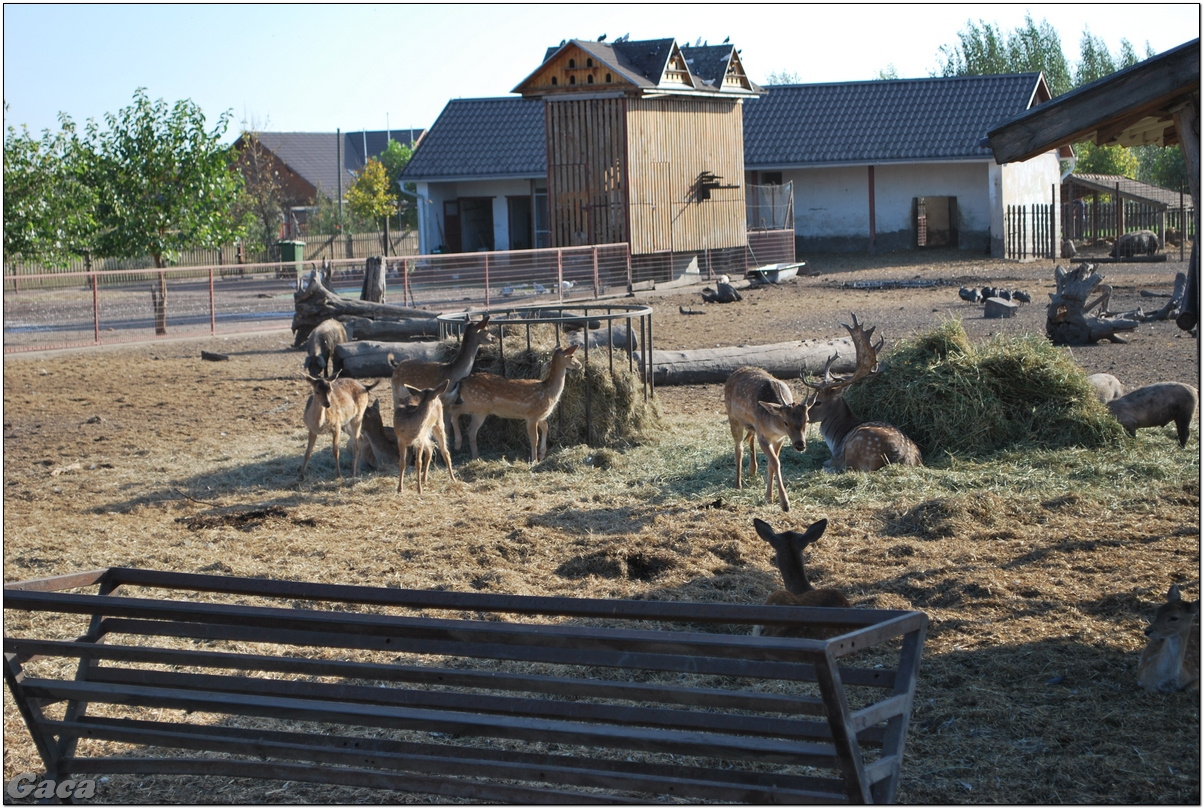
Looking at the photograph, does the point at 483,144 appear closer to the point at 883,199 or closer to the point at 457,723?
the point at 883,199

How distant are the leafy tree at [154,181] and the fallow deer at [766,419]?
53.1 feet

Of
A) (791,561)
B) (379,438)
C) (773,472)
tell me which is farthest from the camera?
(379,438)

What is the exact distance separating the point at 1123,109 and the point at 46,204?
20151 mm

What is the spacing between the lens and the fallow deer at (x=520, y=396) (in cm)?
1059

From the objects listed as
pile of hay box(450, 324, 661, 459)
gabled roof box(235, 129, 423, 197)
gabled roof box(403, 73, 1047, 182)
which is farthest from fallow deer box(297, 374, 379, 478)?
gabled roof box(235, 129, 423, 197)

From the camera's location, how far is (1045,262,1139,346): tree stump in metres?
16.5

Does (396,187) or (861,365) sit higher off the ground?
(396,187)

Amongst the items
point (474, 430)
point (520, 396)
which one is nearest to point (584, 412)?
point (520, 396)

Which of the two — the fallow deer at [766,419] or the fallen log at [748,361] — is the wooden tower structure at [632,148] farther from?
the fallow deer at [766,419]

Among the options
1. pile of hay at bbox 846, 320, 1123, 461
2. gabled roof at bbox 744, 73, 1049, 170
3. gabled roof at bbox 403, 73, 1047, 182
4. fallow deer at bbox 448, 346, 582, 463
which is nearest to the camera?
pile of hay at bbox 846, 320, 1123, 461

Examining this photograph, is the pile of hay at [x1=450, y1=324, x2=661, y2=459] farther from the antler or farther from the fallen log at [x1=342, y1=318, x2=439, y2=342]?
the fallen log at [x1=342, y1=318, x2=439, y2=342]

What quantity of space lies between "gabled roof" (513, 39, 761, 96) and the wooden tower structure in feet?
0.10

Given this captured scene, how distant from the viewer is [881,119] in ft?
127

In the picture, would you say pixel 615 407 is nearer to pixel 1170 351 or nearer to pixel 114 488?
pixel 114 488
